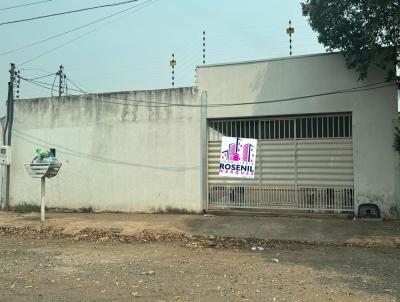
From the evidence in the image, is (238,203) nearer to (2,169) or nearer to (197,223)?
(197,223)

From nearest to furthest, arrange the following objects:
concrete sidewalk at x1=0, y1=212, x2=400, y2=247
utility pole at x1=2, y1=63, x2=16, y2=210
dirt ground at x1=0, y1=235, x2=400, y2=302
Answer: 1. dirt ground at x1=0, y1=235, x2=400, y2=302
2. concrete sidewalk at x1=0, y1=212, x2=400, y2=247
3. utility pole at x1=2, y1=63, x2=16, y2=210

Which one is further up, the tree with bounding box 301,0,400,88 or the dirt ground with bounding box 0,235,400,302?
the tree with bounding box 301,0,400,88

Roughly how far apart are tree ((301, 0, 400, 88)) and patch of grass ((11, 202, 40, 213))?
10.5m

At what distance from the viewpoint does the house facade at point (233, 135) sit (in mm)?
12602

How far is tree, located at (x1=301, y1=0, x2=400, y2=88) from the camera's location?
35.3 feet

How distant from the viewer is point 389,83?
40.4 feet

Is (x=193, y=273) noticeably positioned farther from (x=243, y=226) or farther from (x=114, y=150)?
(x=114, y=150)

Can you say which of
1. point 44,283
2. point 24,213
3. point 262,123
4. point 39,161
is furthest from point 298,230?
point 24,213

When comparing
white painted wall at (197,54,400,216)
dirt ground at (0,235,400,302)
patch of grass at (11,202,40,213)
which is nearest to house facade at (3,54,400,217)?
white painted wall at (197,54,400,216)

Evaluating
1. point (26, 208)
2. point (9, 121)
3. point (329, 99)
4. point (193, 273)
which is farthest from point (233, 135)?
point (9, 121)

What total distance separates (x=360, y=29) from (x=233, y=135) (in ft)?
15.1

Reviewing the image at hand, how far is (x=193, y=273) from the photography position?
769 centimetres

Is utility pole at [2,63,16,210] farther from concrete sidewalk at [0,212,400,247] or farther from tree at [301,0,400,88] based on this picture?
tree at [301,0,400,88]

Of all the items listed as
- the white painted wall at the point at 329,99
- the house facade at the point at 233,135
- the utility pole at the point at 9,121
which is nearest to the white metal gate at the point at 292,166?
the house facade at the point at 233,135
